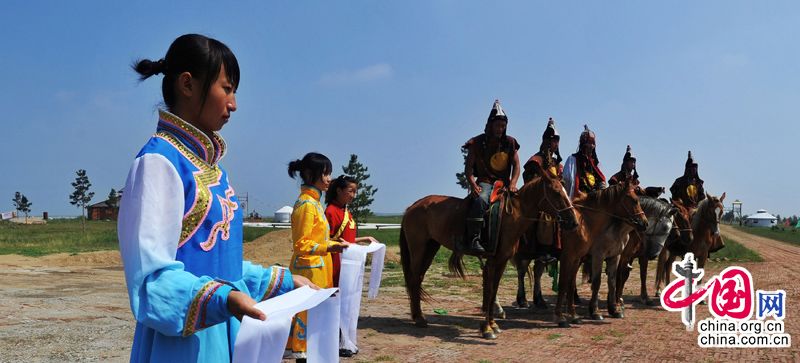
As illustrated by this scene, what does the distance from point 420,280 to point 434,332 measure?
100 centimetres

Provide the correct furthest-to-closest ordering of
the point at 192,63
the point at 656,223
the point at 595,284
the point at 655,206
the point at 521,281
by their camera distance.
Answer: the point at 656,223, the point at 521,281, the point at 655,206, the point at 595,284, the point at 192,63

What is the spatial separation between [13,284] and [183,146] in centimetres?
1573

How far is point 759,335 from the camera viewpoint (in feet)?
26.6

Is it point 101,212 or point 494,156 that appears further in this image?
point 101,212

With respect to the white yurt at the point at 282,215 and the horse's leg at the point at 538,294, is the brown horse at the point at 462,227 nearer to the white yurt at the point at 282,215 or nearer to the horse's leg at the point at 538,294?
the horse's leg at the point at 538,294

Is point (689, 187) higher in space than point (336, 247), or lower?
higher

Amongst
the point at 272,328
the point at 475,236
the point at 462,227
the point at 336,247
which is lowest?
the point at 272,328

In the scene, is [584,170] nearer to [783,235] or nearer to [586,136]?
[586,136]

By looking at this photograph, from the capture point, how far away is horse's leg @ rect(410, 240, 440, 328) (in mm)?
9180

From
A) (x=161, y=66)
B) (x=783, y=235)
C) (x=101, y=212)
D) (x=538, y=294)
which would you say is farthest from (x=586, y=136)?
(x=101, y=212)

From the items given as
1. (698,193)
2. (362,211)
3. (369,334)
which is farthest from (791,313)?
(362,211)

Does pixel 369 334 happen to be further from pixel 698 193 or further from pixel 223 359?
pixel 698 193

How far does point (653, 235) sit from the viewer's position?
12102 mm

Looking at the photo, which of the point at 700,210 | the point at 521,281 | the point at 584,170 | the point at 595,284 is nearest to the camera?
the point at 595,284
